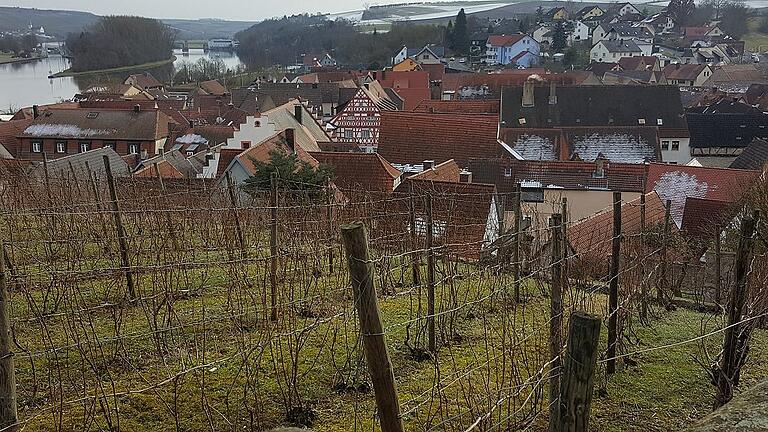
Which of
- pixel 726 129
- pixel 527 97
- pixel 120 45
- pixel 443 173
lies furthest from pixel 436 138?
pixel 120 45

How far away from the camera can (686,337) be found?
742cm

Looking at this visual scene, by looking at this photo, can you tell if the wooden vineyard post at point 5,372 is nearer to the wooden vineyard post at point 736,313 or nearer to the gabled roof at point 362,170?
the wooden vineyard post at point 736,313

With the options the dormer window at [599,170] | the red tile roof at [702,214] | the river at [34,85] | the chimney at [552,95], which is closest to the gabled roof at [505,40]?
the river at [34,85]

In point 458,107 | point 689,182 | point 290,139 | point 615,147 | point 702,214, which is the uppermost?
point 458,107

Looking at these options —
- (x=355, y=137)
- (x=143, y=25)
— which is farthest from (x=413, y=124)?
(x=143, y=25)

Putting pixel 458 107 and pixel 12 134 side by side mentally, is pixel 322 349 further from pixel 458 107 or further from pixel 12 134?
pixel 12 134

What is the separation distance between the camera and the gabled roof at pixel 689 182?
18.9m

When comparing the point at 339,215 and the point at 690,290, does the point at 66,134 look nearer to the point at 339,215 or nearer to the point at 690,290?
the point at 339,215

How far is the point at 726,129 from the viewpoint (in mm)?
36562

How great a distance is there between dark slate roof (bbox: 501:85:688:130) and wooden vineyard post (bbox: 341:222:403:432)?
1445 inches

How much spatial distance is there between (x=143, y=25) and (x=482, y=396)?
354 feet

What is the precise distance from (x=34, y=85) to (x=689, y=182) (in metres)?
85.4

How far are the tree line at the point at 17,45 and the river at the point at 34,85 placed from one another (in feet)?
44.9

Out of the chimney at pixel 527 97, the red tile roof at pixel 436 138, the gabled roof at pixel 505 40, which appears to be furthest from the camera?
the gabled roof at pixel 505 40
